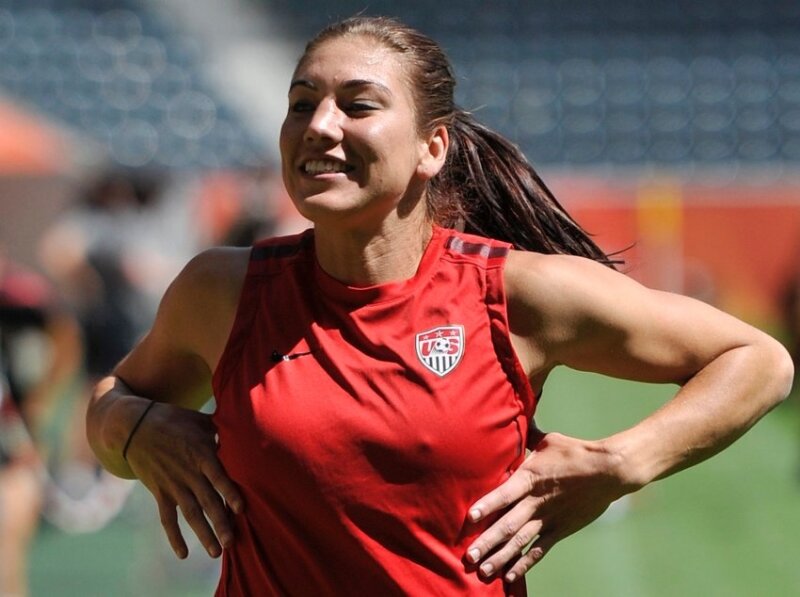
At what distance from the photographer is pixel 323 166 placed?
1.95 m

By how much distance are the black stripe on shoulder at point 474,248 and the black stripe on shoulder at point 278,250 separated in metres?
0.24

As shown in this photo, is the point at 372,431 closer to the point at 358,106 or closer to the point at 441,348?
the point at 441,348

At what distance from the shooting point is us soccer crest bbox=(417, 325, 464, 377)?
1951 millimetres

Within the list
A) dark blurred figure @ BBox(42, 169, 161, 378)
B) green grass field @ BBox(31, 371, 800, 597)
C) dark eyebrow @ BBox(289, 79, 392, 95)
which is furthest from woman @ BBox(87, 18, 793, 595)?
dark blurred figure @ BBox(42, 169, 161, 378)

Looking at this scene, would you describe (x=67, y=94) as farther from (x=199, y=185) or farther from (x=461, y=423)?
(x=461, y=423)

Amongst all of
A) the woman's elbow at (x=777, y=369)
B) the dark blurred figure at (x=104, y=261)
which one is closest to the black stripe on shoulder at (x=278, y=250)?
the woman's elbow at (x=777, y=369)

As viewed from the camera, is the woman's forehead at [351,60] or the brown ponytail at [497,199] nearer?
the woman's forehead at [351,60]

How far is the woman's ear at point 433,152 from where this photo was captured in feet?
6.86

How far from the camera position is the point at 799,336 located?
5066 mm

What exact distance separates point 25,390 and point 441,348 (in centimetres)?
389

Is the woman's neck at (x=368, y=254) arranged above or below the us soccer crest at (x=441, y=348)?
above

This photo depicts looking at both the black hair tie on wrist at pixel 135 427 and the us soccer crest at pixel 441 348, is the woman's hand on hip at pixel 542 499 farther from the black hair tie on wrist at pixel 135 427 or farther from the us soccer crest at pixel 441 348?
the black hair tie on wrist at pixel 135 427

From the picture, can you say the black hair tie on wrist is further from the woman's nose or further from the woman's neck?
the woman's nose

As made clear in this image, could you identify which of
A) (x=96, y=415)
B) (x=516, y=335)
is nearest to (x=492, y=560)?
(x=516, y=335)
